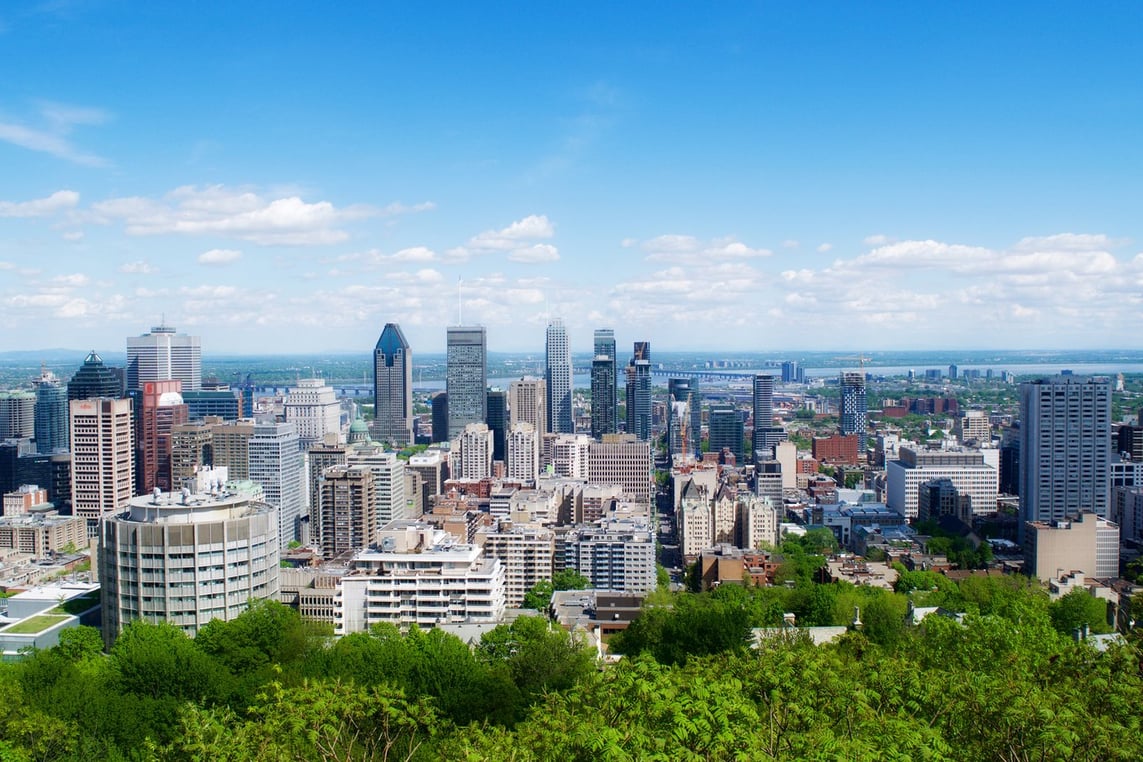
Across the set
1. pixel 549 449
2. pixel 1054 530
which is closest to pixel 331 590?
pixel 1054 530

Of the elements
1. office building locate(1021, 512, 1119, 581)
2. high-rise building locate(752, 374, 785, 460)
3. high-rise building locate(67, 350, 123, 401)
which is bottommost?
office building locate(1021, 512, 1119, 581)

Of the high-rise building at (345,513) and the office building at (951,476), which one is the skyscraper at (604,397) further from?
the high-rise building at (345,513)

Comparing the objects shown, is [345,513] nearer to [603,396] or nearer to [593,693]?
[593,693]

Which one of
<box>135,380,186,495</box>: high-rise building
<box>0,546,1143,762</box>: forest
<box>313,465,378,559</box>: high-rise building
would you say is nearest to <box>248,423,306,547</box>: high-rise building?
<box>135,380,186,495</box>: high-rise building

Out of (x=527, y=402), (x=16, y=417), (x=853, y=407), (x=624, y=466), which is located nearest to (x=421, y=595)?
(x=624, y=466)

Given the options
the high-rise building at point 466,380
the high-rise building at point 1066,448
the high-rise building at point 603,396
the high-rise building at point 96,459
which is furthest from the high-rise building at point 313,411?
the high-rise building at point 1066,448

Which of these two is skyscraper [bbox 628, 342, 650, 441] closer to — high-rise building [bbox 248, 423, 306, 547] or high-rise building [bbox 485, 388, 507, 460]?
high-rise building [bbox 485, 388, 507, 460]

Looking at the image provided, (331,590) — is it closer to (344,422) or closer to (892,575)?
(892,575)
